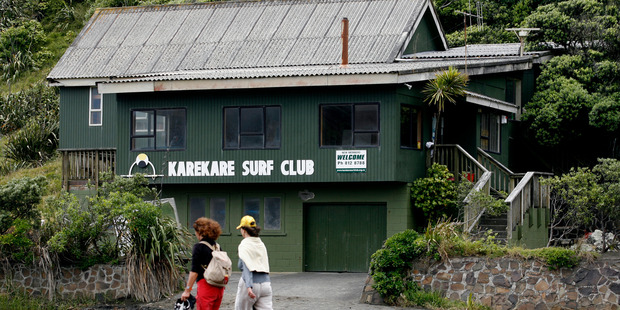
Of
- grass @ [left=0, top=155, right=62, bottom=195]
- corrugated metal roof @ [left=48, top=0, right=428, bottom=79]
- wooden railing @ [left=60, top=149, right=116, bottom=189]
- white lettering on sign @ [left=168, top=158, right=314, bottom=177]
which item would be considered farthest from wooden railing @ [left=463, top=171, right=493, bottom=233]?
grass @ [left=0, top=155, right=62, bottom=195]

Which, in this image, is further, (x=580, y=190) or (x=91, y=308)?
(x=580, y=190)

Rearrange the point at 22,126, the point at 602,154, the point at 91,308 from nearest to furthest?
the point at 91,308
the point at 602,154
the point at 22,126

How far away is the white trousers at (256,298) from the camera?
44.4 ft

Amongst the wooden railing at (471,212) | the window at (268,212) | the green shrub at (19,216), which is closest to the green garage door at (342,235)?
the window at (268,212)

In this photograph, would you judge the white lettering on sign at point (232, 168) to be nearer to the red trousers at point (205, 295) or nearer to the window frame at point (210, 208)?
the window frame at point (210, 208)

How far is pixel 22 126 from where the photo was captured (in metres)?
41.3

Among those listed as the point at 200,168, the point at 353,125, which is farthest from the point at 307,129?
the point at 200,168

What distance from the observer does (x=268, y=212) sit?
25.7m

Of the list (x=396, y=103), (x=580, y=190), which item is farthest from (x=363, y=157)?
(x=580, y=190)

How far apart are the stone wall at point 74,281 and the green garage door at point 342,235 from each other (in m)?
6.97

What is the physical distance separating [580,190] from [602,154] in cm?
846

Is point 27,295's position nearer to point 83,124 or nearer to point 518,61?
point 83,124

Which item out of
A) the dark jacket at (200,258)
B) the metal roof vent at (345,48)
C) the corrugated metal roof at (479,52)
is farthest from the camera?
the corrugated metal roof at (479,52)

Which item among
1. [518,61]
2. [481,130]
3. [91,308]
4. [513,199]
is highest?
[518,61]
